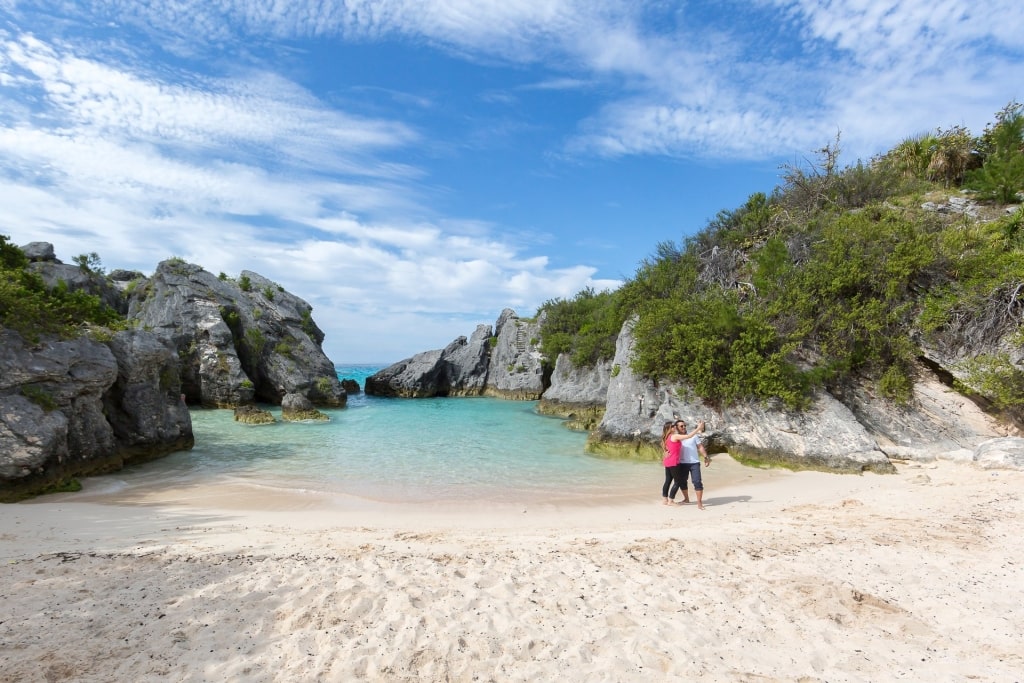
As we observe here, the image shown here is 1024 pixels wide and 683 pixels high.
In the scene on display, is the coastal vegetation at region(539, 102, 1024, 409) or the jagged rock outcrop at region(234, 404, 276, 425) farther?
the jagged rock outcrop at region(234, 404, 276, 425)

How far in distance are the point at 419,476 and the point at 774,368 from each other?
961 cm

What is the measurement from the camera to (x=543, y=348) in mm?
38656

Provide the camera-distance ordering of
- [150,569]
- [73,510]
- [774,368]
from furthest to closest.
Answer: [774,368], [73,510], [150,569]

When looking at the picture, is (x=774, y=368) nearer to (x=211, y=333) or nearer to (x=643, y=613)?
(x=643, y=613)

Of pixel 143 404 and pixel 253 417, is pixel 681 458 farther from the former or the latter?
pixel 253 417

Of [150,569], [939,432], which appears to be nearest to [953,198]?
[939,432]

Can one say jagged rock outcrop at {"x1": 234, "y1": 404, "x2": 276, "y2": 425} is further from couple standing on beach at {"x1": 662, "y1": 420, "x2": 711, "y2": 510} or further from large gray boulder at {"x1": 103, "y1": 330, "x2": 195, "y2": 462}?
couple standing on beach at {"x1": 662, "y1": 420, "x2": 711, "y2": 510}

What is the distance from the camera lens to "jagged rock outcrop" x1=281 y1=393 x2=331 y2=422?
24328 mm

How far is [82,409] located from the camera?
1152 centimetres

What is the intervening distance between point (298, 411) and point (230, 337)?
8.57 metres

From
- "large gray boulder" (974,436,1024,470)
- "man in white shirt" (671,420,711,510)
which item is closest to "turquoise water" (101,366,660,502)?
"man in white shirt" (671,420,711,510)

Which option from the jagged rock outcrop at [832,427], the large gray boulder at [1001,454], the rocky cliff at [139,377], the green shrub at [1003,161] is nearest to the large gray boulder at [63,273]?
the rocky cliff at [139,377]

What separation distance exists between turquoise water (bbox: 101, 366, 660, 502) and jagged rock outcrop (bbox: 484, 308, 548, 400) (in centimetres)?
1679

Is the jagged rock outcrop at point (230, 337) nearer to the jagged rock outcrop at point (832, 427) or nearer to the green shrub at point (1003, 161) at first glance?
the jagged rock outcrop at point (832, 427)
